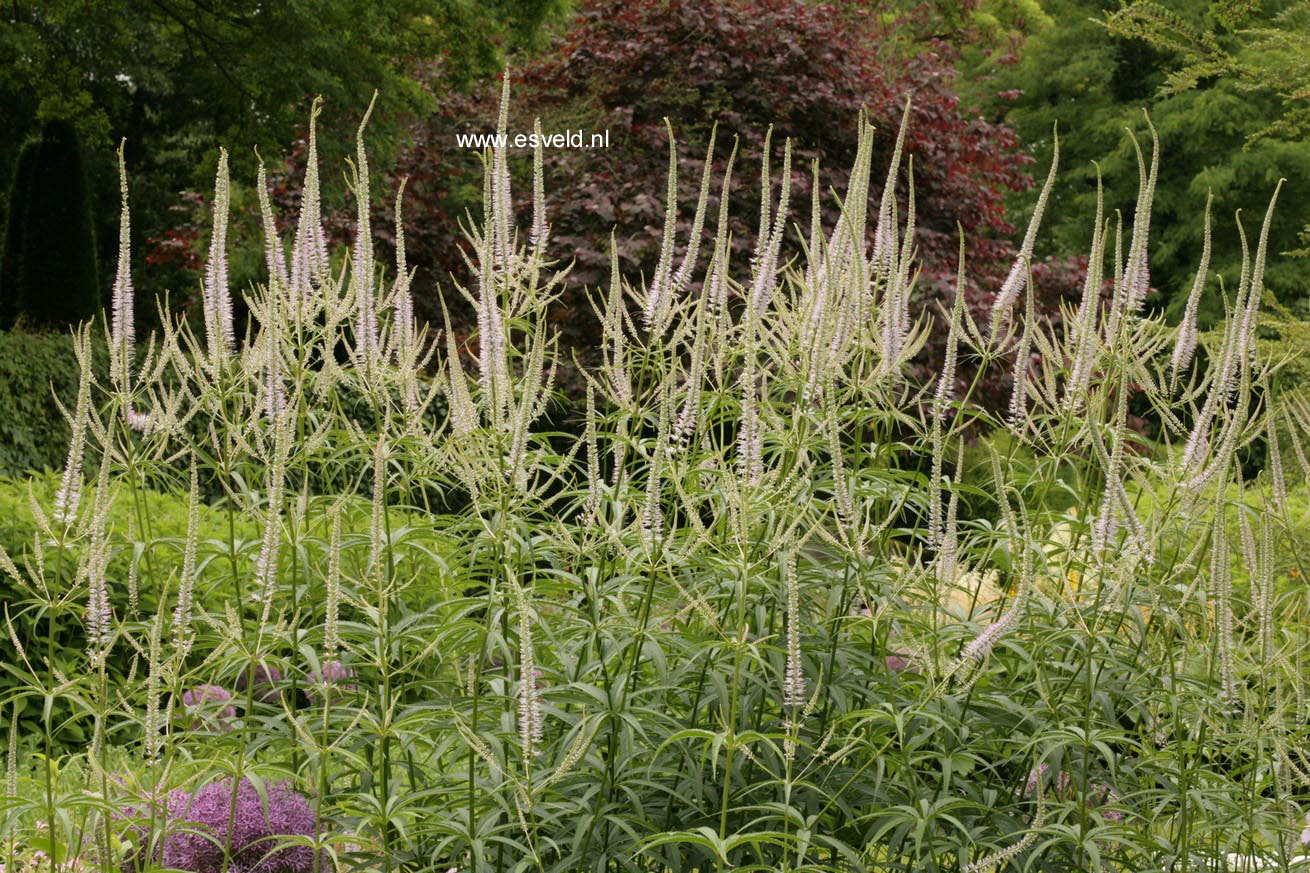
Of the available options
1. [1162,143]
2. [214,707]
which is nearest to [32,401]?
[214,707]

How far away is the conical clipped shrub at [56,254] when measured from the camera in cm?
1467

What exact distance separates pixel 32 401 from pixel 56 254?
428cm

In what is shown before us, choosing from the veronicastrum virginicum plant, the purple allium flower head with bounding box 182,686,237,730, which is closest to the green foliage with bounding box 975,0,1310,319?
the veronicastrum virginicum plant

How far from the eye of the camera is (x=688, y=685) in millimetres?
3994

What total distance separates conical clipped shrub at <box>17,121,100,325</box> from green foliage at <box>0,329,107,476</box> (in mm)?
2897

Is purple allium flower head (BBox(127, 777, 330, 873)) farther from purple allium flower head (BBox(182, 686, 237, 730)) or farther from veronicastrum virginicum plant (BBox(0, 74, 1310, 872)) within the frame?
purple allium flower head (BBox(182, 686, 237, 730))

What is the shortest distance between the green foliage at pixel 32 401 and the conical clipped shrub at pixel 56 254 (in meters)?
2.90

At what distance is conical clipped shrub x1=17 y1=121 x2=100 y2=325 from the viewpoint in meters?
14.7

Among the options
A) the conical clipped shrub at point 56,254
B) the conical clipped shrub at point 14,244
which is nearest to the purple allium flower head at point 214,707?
the conical clipped shrub at point 56,254

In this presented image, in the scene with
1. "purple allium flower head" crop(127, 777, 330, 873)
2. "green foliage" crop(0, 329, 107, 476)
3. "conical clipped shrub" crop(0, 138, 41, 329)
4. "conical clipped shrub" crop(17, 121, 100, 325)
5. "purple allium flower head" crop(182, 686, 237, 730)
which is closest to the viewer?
"purple allium flower head" crop(127, 777, 330, 873)

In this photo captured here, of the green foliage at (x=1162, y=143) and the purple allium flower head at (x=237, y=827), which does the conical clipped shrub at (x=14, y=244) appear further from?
the green foliage at (x=1162, y=143)

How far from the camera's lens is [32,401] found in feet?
36.7

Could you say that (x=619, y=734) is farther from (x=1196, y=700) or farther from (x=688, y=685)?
Result: (x=1196, y=700)

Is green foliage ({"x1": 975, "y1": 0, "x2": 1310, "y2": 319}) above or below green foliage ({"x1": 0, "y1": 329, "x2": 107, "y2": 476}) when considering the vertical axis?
above
